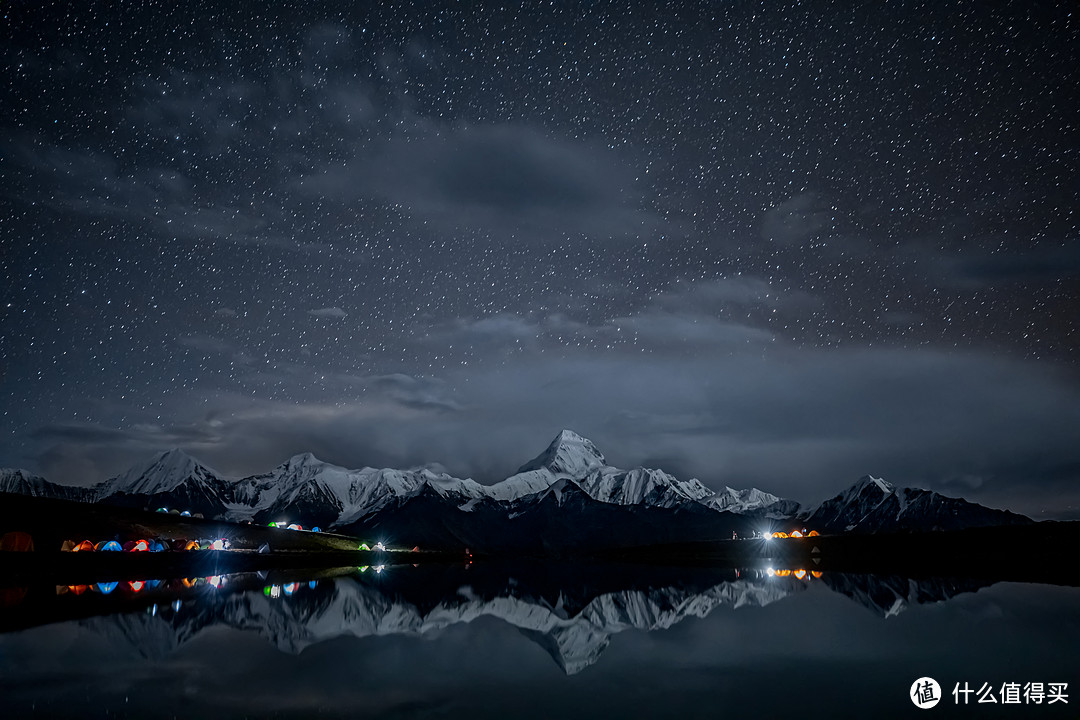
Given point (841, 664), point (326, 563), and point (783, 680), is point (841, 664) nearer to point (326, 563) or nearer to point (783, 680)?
point (783, 680)

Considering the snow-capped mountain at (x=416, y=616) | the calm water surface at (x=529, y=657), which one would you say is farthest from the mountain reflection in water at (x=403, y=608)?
the calm water surface at (x=529, y=657)

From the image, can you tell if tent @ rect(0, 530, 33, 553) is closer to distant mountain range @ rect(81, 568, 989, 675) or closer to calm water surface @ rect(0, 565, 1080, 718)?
calm water surface @ rect(0, 565, 1080, 718)

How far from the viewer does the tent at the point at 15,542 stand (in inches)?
2820

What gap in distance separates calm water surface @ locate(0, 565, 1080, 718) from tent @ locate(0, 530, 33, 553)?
53.0 meters

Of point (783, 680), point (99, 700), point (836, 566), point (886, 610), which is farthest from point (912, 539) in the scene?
point (99, 700)

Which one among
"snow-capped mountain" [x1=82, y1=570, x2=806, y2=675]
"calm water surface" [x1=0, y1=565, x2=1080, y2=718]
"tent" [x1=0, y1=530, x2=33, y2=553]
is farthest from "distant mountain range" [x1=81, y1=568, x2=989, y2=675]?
"tent" [x1=0, y1=530, x2=33, y2=553]

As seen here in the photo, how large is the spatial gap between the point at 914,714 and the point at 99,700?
60.0 feet

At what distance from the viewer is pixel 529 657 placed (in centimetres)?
1912

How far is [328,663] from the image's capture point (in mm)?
17719

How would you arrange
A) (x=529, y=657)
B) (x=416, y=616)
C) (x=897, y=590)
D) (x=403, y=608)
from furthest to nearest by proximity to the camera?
(x=897, y=590), (x=403, y=608), (x=416, y=616), (x=529, y=657)

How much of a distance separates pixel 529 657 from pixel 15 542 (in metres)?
85.3

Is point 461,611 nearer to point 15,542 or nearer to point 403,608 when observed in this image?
point 403,608

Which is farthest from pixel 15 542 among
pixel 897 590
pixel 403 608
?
pixel 897 590

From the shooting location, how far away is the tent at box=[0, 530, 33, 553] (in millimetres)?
71625
